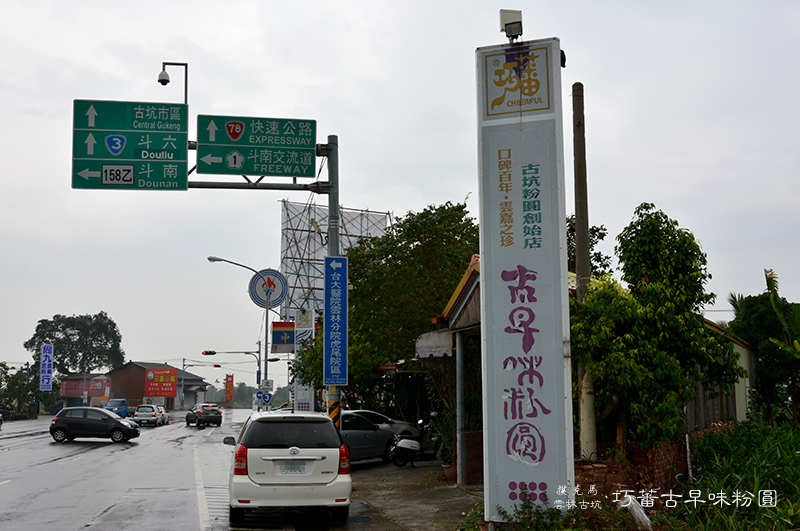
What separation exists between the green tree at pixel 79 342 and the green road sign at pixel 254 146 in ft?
341

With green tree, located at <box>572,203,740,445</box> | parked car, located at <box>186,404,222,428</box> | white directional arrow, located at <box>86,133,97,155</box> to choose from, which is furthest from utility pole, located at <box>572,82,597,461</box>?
parked car, located at <box>186,404,222,428</box>

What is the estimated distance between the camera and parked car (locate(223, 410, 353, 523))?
9281 millimetres

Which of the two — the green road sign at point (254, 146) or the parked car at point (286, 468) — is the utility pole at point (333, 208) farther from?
the parked car at point (286, 468)

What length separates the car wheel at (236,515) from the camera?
32.0 ft

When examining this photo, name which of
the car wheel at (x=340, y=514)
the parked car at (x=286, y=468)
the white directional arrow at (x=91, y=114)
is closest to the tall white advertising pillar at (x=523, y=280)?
the parked car at (x=286, y=468)

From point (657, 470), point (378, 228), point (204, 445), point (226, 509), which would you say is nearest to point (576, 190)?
point (657, 470)

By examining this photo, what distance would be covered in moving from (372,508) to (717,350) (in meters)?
6.20

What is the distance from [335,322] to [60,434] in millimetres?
22400

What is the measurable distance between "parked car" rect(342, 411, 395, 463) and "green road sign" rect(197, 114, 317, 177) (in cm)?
Result: 746

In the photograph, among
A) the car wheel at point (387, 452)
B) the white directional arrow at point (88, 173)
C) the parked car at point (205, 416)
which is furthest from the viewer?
the parked car at point (205, 416)

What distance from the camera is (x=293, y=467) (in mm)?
9398

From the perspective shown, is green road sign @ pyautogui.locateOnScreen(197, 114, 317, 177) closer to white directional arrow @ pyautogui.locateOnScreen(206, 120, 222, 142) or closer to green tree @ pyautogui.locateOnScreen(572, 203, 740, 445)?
white directional arrow @ pyautogui.locateOnScreen(206, 120, 222, 142)

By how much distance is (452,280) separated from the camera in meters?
18.0

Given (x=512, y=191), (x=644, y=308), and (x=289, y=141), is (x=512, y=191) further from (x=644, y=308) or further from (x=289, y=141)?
(x=289, y=141)
